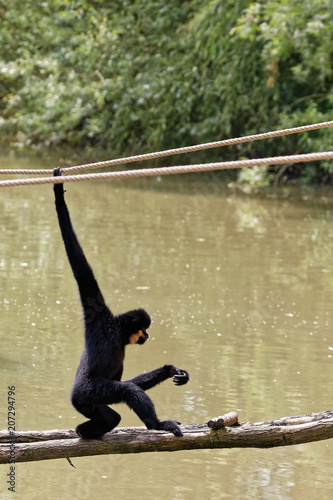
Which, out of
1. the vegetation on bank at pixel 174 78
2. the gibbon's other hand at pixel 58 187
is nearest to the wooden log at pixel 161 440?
the gibbon's other hand at pixel 58 187

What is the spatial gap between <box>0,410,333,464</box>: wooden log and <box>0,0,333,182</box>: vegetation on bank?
42.8 ft

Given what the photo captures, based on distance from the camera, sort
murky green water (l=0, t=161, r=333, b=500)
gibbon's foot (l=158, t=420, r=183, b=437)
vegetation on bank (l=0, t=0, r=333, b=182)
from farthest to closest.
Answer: vegetation on bank (l=0, t=0, r=333, b=182)
murky green water (l=0, t=161, r=333, b=500)
gibbon's foot (l=158, t=420, r=183, b=437)

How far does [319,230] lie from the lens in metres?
14.3

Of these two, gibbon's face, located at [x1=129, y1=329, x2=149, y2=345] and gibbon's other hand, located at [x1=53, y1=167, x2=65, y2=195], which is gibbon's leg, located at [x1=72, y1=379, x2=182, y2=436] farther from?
gibbon's other hand, located at [x1=53, y1=167, x2=65, y2=195]

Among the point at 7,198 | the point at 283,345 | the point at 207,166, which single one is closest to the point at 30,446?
the point at 207,166

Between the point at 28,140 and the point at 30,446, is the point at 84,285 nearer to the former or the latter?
the point at 30,446

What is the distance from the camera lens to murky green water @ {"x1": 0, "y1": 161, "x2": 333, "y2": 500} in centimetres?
532

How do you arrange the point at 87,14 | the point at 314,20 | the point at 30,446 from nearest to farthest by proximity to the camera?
1. the point at 30,446
2. the point at 314,20
3. the point at 87,14

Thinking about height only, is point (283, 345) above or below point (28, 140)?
below

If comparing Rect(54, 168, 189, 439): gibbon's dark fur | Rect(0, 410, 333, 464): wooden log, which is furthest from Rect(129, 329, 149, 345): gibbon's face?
Rect(0, 410, 333, 464): wooden log

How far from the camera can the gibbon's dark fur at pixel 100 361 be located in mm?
4215

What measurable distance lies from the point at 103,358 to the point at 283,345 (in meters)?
4.09

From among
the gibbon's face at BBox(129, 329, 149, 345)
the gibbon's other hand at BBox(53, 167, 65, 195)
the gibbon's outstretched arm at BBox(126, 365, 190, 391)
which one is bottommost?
the gibbon's outstretched arm at BBox(126, 365, 190, 391)

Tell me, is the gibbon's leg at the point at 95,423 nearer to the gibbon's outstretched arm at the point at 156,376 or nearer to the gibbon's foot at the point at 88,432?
the gibbon's foot at the point at 88,432
